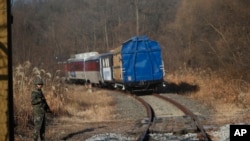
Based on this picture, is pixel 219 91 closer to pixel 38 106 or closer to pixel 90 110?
pixel 90 110

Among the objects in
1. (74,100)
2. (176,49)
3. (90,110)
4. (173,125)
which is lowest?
(173,125)

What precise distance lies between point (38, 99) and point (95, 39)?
71.6 m

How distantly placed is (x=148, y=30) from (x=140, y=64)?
42743mm

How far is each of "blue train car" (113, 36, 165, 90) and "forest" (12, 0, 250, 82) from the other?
403cm

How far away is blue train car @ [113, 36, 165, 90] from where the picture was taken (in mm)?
29594

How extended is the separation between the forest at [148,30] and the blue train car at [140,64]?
403 cm

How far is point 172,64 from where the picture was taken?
1889 inches

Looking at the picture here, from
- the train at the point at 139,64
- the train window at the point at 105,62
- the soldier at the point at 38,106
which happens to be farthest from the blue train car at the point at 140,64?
the soldier at the point at 38,106

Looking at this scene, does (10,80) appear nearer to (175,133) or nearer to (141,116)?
(175,133)

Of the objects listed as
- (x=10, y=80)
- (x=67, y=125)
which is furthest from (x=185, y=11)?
(x=10, y=80)

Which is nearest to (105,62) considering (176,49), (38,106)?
(176,49)

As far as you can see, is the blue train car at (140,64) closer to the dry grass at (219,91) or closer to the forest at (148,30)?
the dry grass at (219,91)

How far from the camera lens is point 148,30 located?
237 ft

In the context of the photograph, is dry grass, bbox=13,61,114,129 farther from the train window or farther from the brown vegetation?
the train window
